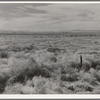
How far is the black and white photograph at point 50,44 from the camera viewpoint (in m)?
3.64

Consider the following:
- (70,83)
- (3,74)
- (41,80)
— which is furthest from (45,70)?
(3,74)

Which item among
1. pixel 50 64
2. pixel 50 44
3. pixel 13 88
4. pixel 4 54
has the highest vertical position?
pixel 50 44

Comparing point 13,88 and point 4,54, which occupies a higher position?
point 4,54

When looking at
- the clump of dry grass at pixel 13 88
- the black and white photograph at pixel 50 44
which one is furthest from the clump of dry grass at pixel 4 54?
the clump of dry grass at pixel 13 88

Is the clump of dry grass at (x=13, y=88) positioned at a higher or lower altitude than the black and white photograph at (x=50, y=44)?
lower

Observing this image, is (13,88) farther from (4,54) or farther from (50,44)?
(50,44)

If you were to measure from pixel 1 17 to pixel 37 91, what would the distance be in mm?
1351

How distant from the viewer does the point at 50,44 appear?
3.67 metres

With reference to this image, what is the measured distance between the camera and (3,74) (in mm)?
3652

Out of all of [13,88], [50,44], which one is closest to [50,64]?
[50,44]

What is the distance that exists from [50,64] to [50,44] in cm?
33

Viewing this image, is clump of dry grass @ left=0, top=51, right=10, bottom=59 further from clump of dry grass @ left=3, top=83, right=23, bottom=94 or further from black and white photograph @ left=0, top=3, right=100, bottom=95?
clump of dry grass @ left=3, top=83, right=23, bottom=94

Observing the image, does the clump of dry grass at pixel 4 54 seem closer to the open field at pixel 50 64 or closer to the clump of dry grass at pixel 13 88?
the open field at pixel 50 64

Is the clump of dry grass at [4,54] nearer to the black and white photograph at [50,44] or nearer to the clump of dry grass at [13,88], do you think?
the black and white photograph at [50,44]
